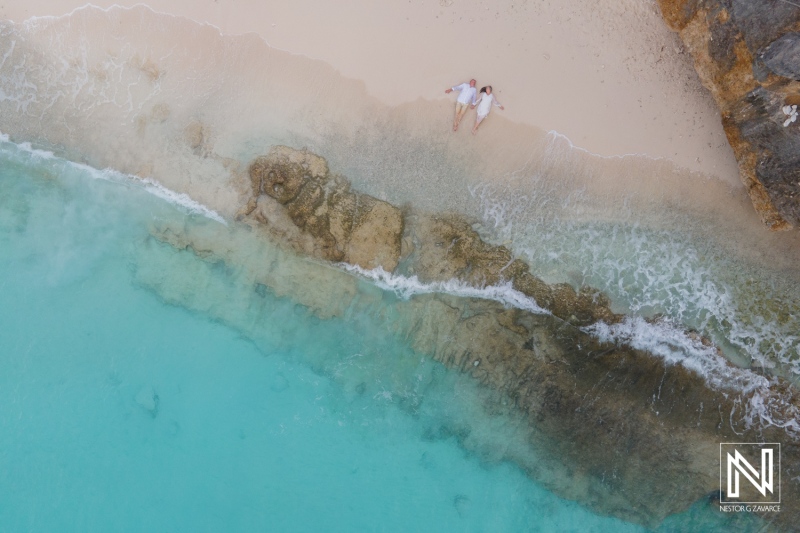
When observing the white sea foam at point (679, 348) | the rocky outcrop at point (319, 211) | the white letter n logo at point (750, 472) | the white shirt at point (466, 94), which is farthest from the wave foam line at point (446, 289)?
the white letter n logo at point (750, 472)

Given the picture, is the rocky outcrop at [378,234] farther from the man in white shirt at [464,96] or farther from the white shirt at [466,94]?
the white shirt at [466,94]

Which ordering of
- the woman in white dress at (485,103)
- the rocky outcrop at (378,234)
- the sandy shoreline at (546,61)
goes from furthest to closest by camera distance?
the rocky outcrop at (378,234) < the sandy shoreline at (546,61) < the woman in white dress at (485,103)

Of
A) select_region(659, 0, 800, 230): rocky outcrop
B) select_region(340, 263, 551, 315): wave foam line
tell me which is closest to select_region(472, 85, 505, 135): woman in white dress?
select_region(340, 263, 551, 315): wave foam line

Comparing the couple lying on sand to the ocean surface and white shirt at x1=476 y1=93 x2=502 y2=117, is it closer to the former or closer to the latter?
white shirt at x1=476 y1=93 x2=502 y2=117

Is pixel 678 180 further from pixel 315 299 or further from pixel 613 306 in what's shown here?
pixel 315 299

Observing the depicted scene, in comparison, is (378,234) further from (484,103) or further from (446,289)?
(484,103)

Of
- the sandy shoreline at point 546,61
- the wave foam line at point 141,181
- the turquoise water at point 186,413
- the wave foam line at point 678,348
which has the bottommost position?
the turquoise water at point 186,413
